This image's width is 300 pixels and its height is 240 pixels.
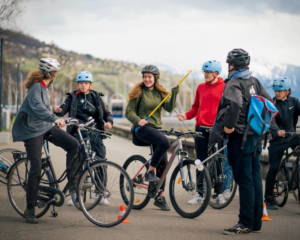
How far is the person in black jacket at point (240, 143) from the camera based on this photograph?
5127 mm

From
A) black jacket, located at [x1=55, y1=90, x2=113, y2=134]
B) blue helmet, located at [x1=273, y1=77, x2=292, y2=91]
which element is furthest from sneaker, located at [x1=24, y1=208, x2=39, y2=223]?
blue helmet, located at [x1=273, y1=77, x2=292, y2=91]

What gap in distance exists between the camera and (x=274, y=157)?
281 inches

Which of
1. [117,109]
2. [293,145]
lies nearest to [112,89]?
[117,109]

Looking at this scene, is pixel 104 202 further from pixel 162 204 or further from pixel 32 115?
pixel 32 115

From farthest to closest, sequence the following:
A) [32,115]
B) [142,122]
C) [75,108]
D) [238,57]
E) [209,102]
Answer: [75,108] → [209,102] → [142,122] → [32,115] → [238,57]

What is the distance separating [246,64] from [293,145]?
2.51m

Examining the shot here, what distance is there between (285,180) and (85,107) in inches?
131

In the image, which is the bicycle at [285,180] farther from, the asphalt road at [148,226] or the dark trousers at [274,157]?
the asphalt road at [148,226]

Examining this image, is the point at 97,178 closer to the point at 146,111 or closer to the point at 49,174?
the point at 49,174

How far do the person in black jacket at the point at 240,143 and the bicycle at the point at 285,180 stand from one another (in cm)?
186

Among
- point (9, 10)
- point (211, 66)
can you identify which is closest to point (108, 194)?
point (211, 66)

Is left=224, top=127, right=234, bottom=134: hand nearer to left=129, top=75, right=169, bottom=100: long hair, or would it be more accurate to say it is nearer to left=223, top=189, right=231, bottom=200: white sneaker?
left=129, top=75, right=169, bottom=100: long hair

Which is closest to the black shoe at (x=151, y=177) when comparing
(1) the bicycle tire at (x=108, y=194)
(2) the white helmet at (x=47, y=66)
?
(1) the bicycle tire at (x=108, y=194)

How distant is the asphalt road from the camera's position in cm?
513
